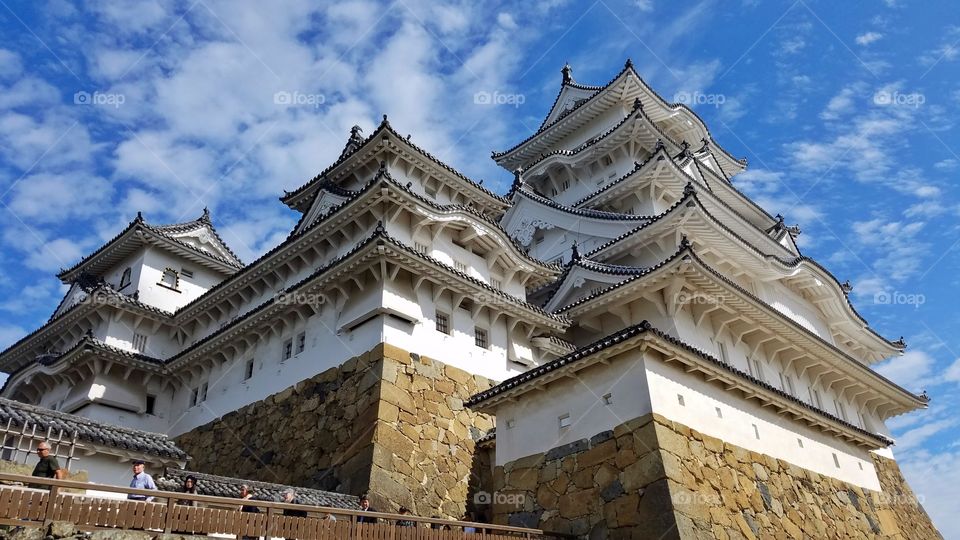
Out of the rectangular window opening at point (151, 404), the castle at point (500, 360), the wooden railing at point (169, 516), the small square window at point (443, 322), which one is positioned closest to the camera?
the wooden railing at point (169, 516)

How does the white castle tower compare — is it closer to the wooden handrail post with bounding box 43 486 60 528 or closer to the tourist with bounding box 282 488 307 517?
the tourist with bounding box 282 488 307 517

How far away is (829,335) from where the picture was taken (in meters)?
32.5

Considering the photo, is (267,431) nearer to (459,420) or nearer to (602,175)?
(459,420)

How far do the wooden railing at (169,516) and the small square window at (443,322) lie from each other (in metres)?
8.53

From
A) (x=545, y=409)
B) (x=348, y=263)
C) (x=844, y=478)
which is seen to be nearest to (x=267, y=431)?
(x=348, y=263)

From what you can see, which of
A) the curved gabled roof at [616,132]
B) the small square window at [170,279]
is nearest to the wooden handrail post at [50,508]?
the small square window at [170,279]

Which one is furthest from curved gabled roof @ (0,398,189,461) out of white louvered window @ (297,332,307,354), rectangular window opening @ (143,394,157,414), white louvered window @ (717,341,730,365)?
white louvered window @ (717,341,730,365)

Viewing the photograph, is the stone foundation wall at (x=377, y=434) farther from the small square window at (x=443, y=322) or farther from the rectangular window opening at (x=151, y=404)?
the rectangular window opening at (x=151, y=404)

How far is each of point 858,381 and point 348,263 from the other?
2217 cm

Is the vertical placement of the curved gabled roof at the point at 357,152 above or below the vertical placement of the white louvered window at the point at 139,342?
above

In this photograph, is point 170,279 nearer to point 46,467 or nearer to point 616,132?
point 46,467

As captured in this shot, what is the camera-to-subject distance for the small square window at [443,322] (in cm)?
1978

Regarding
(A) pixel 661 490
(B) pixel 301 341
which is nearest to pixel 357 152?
(B) pixel 301 341

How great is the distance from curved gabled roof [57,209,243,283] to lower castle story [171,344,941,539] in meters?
8.76
